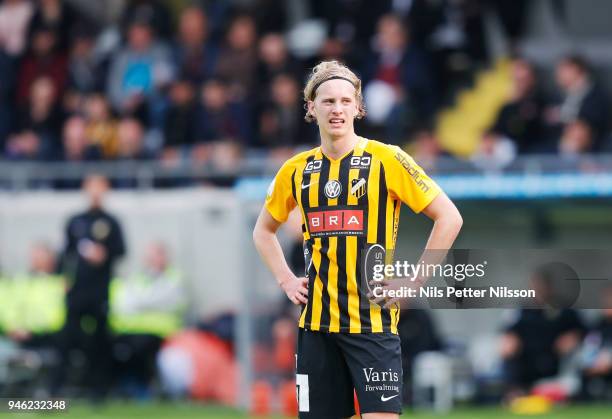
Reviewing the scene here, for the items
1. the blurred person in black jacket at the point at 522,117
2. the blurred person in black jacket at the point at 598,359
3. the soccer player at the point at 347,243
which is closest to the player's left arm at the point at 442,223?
the soccer player at the point at 347,243

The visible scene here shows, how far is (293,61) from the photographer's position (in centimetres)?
1564

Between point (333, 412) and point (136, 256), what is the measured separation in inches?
318

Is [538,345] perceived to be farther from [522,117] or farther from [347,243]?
[347,243]

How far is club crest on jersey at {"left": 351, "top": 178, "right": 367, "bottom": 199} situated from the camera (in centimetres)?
634

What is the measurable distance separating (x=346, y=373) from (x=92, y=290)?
7.39 meters

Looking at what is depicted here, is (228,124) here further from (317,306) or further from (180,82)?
(317,306)

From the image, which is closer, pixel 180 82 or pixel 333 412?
pixel 333 412

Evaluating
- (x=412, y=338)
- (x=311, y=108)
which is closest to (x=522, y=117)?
(x=412, y=338)

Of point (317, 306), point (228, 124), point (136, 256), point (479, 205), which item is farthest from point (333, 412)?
point (228, 124)

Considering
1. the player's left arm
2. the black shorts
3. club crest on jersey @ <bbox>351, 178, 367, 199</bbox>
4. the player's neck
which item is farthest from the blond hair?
the black shorts

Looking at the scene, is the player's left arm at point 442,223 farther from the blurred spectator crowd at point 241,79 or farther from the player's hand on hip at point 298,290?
the blurred spectator crowd at point 241,79

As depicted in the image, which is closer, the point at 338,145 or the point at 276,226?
the point at 338,145

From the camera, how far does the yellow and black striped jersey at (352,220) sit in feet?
20.7

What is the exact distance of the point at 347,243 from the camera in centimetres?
631
